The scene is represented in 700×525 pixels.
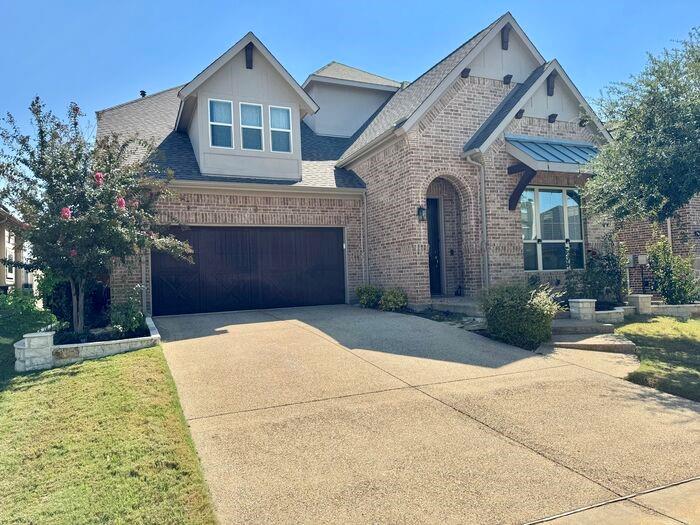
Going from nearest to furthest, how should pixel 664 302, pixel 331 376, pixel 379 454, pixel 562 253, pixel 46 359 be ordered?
→ pixel 379 454
pixel 331 376
pixel 46 359
pixel 664 302
pixel 562 253

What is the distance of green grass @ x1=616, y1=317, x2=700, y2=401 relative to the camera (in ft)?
20.2

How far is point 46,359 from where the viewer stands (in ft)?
23.2

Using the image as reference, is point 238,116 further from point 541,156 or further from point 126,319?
point 541,156

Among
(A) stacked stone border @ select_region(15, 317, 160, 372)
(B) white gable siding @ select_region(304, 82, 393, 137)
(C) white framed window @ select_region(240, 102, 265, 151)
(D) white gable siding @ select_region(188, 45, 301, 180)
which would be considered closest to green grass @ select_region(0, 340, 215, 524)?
(A) stacked stone border @ select_region(15, 317, 160, 372)

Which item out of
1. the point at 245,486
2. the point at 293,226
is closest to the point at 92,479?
the point at 245,486

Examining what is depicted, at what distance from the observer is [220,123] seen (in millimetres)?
12773

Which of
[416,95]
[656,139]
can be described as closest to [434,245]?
[416,95]

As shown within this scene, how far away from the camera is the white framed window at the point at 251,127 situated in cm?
1299

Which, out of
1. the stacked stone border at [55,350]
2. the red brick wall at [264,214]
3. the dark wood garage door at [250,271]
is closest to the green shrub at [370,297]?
the red brick wall at [264,214]

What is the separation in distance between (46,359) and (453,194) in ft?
34.4

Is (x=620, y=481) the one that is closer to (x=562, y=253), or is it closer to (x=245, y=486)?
(x=245, y=486)

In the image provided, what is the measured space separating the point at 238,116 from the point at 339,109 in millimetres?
5969

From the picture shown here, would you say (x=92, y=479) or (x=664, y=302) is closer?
(x=92, y=479)

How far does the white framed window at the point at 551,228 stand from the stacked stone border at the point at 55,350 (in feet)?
32.3
